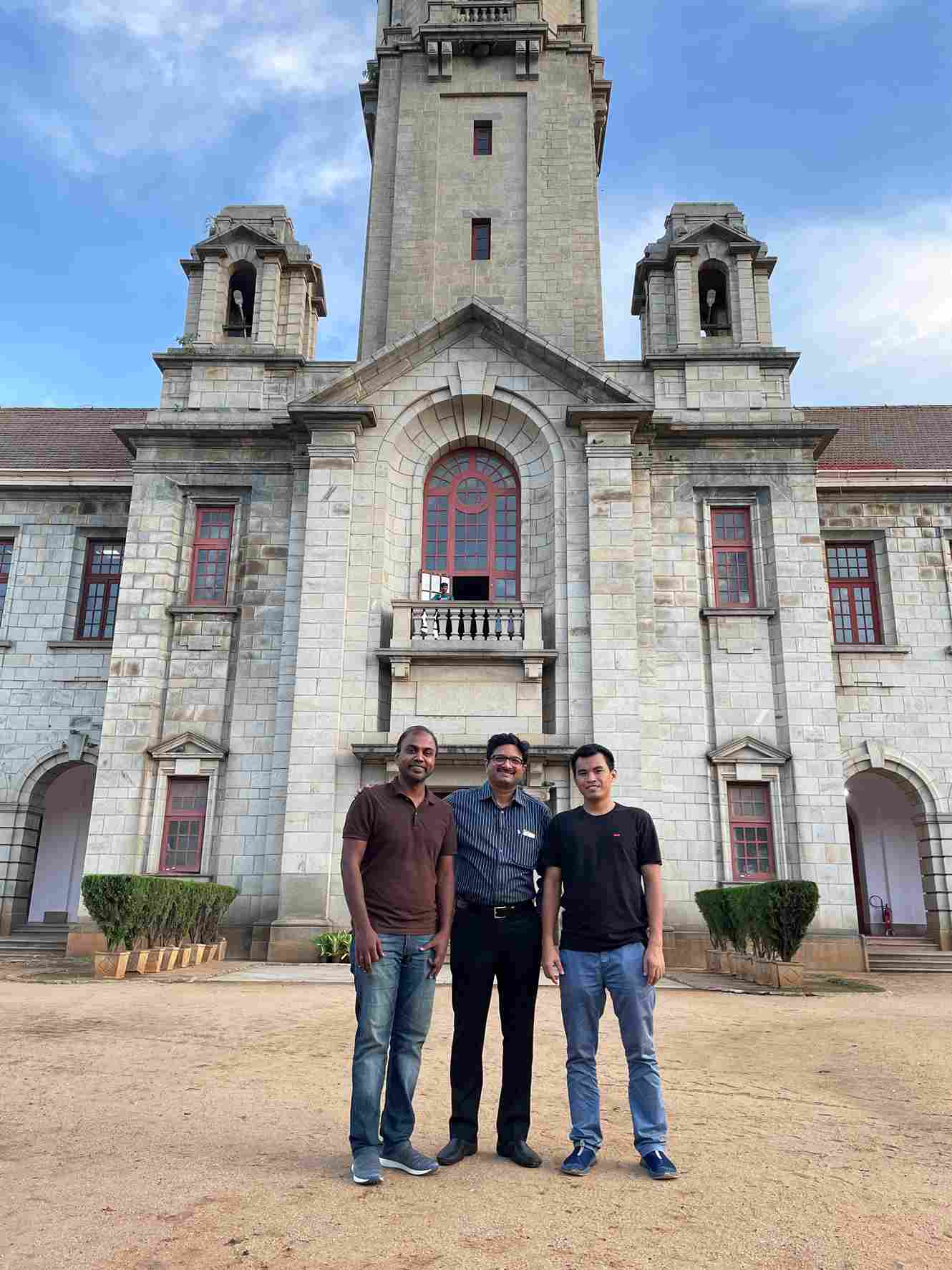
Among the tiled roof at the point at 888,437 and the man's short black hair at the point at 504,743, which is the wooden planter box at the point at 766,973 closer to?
the man's short black hair at the point at 504,743

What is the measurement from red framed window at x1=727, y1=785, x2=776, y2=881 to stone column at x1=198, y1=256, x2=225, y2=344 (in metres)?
13.6

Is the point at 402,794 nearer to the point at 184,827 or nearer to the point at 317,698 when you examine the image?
the point at 317,698

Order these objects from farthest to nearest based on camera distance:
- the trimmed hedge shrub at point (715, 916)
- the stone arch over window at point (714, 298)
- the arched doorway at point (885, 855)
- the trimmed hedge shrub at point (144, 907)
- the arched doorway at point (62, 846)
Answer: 1. the arched doorway at point (885, 855)
2. the arched doorway at point (62, 846)
3. the stone arch over window at point (714, 298)
4. the trimmed hedge shrub at point (715, 916)
5. the trimmed hedge shrub at point (144, 907)

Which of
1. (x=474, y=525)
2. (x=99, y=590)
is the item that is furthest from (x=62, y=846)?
(x=474, y=525)

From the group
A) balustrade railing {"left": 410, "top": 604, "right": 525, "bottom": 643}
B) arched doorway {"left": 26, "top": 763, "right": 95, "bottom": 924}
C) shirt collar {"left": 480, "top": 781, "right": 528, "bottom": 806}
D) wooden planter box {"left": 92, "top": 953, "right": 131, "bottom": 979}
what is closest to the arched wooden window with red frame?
balustrade railing {"left": 410, "top": 604, "right": 525, "bottom": 643}

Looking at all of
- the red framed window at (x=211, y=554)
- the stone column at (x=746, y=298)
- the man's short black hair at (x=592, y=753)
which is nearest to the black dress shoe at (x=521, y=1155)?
the man's short black hair at (x=592, y=753)

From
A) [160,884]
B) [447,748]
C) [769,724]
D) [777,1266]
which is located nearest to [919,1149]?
[777,1266]

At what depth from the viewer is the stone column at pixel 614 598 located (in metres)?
16.7

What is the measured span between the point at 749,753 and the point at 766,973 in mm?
5003

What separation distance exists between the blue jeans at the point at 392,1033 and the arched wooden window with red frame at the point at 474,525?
45.2ft

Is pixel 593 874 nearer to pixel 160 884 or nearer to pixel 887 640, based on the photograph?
pixel 160 884

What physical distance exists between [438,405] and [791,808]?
32.5 ft

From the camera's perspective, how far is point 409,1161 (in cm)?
457

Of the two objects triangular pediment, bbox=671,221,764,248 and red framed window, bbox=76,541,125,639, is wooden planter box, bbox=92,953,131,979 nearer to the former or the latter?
red framed window, bbox=76,541,125,639
